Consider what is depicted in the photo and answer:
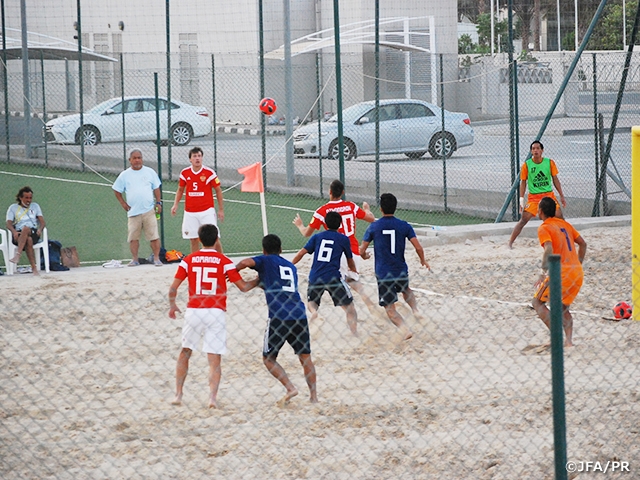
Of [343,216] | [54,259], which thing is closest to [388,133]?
[54,259]

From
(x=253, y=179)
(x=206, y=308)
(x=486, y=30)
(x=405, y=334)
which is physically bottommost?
(x=405, y=334)

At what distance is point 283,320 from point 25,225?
20.4 ft

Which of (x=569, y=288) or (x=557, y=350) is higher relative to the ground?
(x=557, y=350)

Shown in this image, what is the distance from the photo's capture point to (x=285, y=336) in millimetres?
7539

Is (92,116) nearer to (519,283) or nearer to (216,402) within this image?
(519,283)

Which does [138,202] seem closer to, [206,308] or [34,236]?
[34,236]

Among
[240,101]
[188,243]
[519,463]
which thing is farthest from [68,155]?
[519,463]

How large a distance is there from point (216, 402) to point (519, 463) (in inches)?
95.5

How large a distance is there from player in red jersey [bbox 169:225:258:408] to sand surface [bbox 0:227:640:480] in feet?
0.90

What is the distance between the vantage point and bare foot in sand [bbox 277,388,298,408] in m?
7.50

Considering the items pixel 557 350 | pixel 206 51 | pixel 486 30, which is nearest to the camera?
pixel 557 350

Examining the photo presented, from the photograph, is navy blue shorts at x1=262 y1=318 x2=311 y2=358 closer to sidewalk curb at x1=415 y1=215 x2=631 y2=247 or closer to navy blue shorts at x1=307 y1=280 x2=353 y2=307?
navy blue shorts at x1=307 y1=280 x2=353 y2=307

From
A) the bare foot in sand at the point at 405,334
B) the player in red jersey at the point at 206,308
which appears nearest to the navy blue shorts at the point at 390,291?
the bare foot in sand at the point at 405,334

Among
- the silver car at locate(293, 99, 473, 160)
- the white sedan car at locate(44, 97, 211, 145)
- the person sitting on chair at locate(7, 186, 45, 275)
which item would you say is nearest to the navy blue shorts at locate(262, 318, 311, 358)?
the person sitting on chair at locate(7, 186, 45, 275)
